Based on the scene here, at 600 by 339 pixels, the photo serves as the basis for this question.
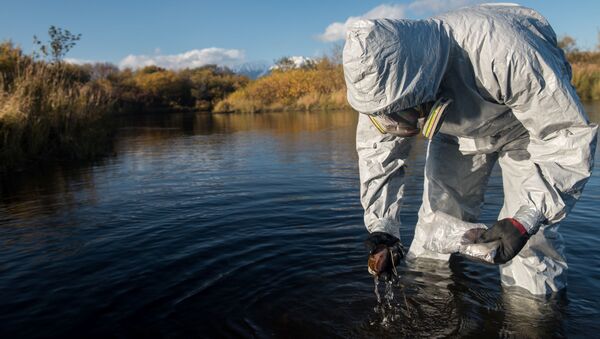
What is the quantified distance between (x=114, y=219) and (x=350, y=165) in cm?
507

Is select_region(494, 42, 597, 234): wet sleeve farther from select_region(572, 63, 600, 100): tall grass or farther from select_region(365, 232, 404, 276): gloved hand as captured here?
select_region(572, 63, 600, 100): tall grass

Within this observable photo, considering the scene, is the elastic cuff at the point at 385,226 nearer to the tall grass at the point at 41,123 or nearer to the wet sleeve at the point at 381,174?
the wet sleeve at the point at 381,174

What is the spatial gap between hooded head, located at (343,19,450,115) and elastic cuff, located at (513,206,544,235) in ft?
2.85

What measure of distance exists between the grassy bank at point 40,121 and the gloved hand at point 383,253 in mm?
9082

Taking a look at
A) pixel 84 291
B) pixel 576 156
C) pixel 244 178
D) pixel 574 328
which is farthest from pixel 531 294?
pixel 244 178

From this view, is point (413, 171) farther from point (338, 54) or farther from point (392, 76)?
point (338, 54)

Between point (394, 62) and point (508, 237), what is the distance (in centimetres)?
121

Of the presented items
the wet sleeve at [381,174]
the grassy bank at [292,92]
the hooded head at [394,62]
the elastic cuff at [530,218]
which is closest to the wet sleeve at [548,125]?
the elastic cuff at [530,218]

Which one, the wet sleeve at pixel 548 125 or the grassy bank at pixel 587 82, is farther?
the grassy bank at pixel 587 82

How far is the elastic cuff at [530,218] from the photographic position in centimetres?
267

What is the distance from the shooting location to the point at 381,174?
3.35m

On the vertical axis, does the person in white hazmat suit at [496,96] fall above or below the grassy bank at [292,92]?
below

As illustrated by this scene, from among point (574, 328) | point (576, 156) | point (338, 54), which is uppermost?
point (338, 54)

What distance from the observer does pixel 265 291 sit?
3.81m
